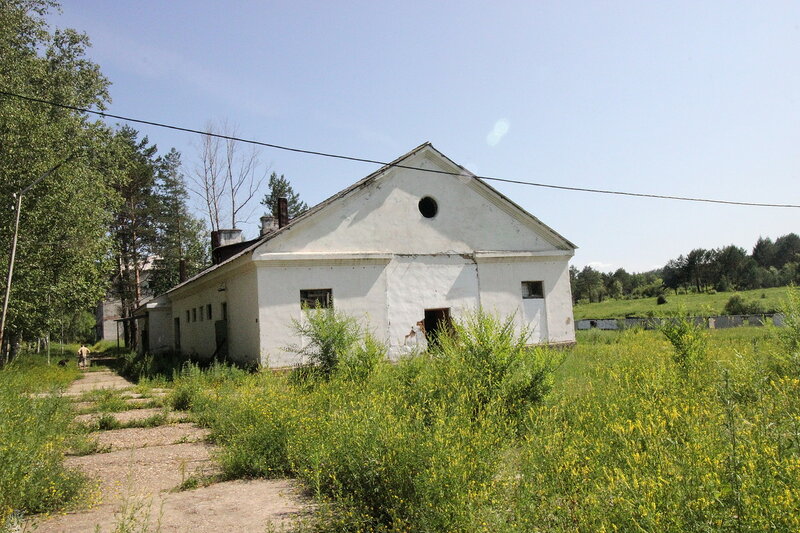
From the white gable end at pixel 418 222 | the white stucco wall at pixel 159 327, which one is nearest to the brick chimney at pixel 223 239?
the white stucco wall at pixel 159 327

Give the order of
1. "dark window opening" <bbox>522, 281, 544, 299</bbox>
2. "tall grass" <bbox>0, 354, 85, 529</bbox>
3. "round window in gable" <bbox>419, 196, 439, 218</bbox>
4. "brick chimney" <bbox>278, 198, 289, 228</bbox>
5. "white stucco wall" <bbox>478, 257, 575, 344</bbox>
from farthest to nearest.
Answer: "brick chimney" <bbox>278, 198, 289, 228</bbox>, "dark window opening" <bbox>522, 281, 544, 299</bbox>, "white stucco wall" <bbox>478, 257, 575, 344</bbox>, "round window in gable" <bbox>419, 196, 439, 218</bbox>, "tall grass" <bbox>0, 354, 85, 529</bbox>

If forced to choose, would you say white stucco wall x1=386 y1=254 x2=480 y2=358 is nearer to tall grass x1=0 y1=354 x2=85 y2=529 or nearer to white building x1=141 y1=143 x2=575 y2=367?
white building x1=141 y1=143 x2=575 y2=367

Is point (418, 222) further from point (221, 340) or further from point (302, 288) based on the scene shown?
point (221, 340)

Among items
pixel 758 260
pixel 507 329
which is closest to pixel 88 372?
pixel 507 329

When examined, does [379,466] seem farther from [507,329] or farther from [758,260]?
[758,260]

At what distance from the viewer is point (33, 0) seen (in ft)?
81.1

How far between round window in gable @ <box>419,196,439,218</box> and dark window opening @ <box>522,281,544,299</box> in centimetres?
420

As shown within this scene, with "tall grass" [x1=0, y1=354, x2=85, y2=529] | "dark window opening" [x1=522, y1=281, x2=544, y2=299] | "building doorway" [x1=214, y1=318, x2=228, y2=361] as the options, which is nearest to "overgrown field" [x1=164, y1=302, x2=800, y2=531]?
"tall grass" [x1=0, y1=354, x2=85, y2=529]

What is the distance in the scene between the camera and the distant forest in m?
76.6

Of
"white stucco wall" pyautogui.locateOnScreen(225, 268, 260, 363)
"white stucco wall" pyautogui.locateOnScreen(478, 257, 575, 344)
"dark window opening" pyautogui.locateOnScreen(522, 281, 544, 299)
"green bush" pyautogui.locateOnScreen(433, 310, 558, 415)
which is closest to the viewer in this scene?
"green bush" pyautogui.locateOnScreen(433, 310, 558, 415)

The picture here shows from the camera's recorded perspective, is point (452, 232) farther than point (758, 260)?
No

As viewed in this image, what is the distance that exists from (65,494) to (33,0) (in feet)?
93.2

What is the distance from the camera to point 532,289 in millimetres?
18641

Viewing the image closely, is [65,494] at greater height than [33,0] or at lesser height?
lesser
